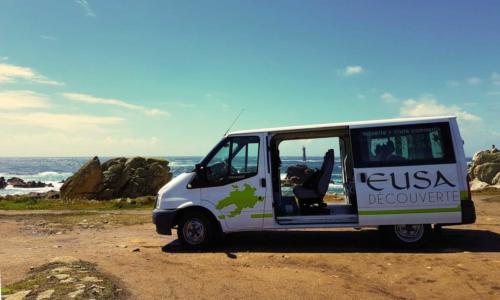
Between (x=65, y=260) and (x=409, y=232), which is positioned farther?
(x=409, y=232)

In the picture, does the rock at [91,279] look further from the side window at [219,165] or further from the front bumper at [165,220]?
the side window at [219,165]

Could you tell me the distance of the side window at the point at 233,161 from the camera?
29.7ft

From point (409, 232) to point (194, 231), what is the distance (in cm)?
426

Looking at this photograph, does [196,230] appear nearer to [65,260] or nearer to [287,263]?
[287,263]

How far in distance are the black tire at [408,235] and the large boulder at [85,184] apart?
24.5 m

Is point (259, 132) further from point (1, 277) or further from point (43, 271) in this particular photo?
point (1, 277)

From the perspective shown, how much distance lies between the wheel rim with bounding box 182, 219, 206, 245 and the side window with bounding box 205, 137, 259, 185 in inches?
35.6

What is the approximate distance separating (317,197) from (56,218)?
10266 mm

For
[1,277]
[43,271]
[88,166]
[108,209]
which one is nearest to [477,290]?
[43,271]

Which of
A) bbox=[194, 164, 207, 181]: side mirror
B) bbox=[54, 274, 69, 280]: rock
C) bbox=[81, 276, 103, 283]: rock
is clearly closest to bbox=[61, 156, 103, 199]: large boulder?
bbox=[194, 164, 207, 181]: side mirror

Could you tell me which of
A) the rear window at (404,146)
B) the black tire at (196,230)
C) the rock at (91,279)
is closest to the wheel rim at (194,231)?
the black tire at (196,230)

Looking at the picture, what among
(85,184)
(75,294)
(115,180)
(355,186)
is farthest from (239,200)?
(115,180)

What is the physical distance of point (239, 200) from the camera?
8992 millimetres

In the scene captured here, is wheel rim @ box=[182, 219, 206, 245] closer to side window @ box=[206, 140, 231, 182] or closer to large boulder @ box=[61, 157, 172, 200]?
side window @ box=[206, 140, 231, 182]
